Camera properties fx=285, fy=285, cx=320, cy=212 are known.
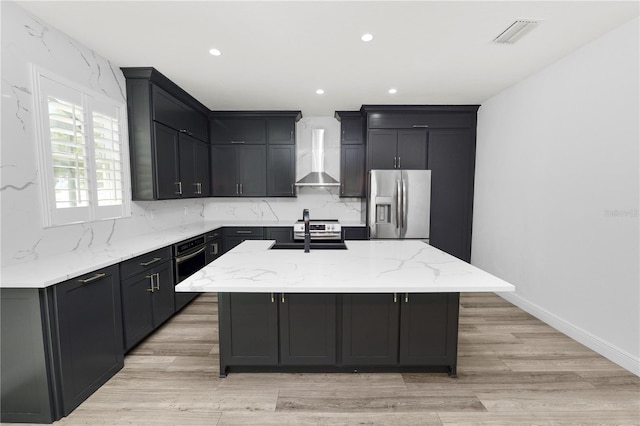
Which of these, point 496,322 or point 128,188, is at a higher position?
point 128,188

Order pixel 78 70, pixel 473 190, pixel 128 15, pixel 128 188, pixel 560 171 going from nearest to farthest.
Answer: pixel 128 15 < pixel 78 70 < pixel 560 171 < pixel 128 188 < pixel 473 190

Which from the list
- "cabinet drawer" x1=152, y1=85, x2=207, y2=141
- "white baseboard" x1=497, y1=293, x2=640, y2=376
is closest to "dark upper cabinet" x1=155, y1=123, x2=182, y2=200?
Result: "cabinet drawer" x1=152, y1=85, x2=207, y2=141

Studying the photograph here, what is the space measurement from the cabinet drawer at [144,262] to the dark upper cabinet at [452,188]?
366cm

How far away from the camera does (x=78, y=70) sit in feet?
8.20

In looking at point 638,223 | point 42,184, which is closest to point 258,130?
point 42,184

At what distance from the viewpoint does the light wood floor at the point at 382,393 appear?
1.79 meters

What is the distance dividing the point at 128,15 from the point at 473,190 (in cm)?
463

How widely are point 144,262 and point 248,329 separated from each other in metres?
1.20

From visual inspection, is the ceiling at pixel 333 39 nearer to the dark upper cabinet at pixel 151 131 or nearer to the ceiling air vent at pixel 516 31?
the ceiling air vent at pixel 516 31

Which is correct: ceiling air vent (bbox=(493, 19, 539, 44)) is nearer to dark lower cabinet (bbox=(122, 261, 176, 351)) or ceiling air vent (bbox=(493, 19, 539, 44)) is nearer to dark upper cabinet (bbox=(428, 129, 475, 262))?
dark upper cabinet (bbox=(428, 129, 475, 262))

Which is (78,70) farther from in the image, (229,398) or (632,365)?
(632,365)

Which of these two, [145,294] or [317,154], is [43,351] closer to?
[145,294]

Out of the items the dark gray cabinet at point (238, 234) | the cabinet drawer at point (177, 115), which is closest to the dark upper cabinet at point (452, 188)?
the dark gray cabinet at point (238, 234)

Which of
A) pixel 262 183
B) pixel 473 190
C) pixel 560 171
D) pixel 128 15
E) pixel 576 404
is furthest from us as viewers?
pixel 262 183
